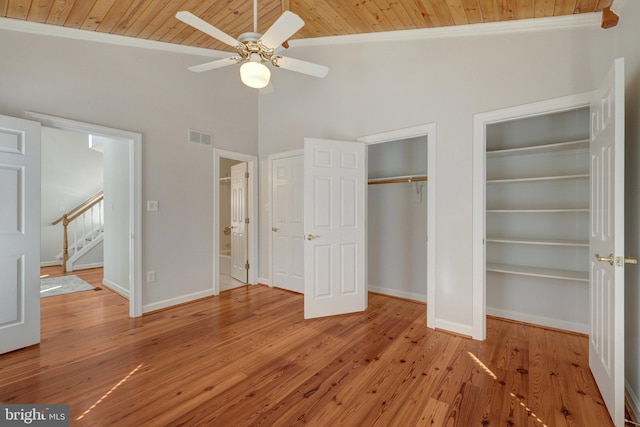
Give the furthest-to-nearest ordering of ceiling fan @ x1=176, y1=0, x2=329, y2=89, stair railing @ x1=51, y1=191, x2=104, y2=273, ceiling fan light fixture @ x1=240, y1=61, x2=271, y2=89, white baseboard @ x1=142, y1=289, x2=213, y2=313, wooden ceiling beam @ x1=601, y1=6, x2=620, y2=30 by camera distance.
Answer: stair railing @ x1=51, y1=191, x2=104, y2=273 < white baseboard @ x1=142, y1=289, x2=213, y2=313 < wooden ceiling beam @ x1=601, y1=6, x2=620, y2=30 < ceiling fan light fixture @ x1=240, y1=61, x2=271, y2=89 < ceiling fan @ x1=176, y1=0, x2=329, y2=89

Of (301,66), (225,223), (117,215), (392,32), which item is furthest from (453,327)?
(225,223)

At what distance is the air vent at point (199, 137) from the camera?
3.86 meters

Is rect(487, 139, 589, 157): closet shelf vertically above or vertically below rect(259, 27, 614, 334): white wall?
below

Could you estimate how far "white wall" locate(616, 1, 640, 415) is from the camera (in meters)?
1.75

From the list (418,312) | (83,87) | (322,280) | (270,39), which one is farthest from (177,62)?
(418,312)

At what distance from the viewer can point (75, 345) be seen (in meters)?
2.63

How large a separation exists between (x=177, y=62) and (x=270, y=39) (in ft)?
7.70

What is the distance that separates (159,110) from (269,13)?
173 centimetres

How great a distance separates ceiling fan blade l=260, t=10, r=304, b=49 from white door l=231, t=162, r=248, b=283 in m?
2.93

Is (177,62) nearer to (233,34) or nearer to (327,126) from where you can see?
→ (233,34)

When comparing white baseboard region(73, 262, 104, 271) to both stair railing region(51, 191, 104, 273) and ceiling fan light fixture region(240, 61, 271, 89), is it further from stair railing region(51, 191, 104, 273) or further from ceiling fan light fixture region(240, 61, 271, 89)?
ceiling fan light fixture region(240, 61, 271, 89)

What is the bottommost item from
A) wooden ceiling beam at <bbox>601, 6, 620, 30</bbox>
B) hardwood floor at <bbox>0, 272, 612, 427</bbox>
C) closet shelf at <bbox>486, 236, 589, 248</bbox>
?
hardwood floor at <bbox>0, 272, 612, 427</bbox>

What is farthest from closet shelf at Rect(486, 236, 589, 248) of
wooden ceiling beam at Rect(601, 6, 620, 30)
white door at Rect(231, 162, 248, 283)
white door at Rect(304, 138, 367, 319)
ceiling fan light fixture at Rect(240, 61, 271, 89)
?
white door at Rect(231, 162, 248, 283)

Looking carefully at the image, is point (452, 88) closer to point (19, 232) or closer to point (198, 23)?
point (198, 23)
